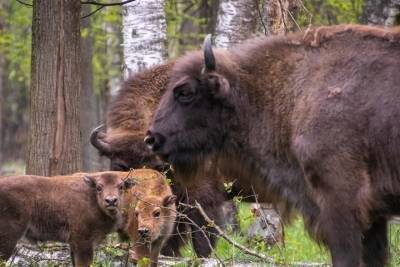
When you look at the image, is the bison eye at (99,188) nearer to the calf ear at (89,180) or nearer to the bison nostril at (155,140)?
the calf ear at (89,180)

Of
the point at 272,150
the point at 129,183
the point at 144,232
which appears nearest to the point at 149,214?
the point at 144,232

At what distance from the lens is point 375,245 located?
24.1ft

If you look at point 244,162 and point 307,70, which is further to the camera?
point 244,162

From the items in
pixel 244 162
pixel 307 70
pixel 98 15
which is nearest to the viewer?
pixel 307 70

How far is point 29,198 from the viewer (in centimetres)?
771

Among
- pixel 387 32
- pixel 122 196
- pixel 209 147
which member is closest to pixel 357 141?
pixel 387 32

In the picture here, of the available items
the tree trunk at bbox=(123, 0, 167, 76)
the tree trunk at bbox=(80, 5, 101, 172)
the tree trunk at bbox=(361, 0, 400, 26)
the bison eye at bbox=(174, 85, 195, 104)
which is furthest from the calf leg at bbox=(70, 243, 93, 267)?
the tree trunk at bbox=(80, 5, 101, 172)

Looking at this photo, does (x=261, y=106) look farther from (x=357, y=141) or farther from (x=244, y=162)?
(x=357, y=141)

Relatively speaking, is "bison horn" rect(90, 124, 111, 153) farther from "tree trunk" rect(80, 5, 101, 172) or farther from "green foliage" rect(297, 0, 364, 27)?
"tree trunk" rect(80, 5, 101, 172)

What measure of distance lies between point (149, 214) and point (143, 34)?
3.35 metres

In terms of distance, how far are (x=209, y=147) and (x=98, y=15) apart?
1150 cm

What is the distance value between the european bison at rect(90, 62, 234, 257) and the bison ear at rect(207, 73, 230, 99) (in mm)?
2093

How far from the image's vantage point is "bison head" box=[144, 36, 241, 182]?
24.3ft

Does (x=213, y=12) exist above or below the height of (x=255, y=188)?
above
